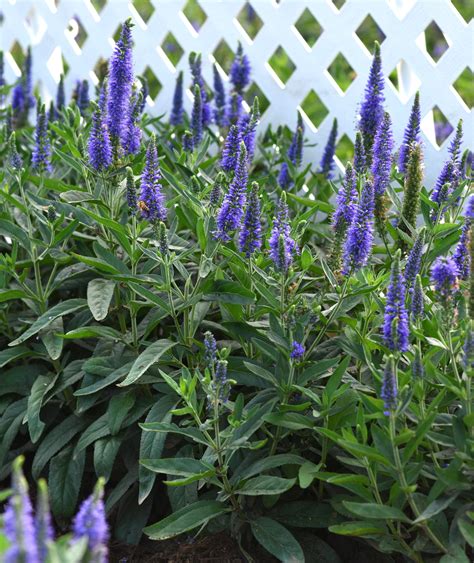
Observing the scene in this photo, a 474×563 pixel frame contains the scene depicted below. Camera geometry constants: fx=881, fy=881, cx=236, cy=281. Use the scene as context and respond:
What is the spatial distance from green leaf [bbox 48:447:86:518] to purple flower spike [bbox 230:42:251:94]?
2579 millimetres

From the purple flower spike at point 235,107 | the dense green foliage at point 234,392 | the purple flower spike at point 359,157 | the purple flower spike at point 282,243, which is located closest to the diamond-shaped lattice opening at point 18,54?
the purple flower spike at point 235,107

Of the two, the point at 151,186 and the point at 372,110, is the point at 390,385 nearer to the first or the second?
the point at 151,186

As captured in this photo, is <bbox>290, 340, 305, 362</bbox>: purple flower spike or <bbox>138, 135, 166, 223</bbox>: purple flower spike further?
<bbox>138, 135, 166, 223</bbox>: purple flower spike

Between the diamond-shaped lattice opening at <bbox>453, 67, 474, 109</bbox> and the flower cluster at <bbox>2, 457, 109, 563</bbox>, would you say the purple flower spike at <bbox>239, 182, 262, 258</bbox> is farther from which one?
the diamond-shaped lattice opening at <bbox>453, 67, 474, 109</bbox>

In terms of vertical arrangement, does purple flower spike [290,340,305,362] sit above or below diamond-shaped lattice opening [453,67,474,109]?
below

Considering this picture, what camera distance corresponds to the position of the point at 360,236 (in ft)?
9.36

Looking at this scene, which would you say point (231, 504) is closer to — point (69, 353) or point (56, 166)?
point (69, 353)

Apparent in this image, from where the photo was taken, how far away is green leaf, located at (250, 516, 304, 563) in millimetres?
2789

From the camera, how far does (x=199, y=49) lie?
19.2ft

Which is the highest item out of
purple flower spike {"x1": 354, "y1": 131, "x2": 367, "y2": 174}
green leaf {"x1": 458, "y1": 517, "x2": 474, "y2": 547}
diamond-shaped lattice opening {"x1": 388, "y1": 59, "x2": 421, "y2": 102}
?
diamond-shaped lattice opening {"x1": 388, "y1": 59, "x2": 421, "y2": 102}

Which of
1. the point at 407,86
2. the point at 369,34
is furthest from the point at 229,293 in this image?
the point at 369,34

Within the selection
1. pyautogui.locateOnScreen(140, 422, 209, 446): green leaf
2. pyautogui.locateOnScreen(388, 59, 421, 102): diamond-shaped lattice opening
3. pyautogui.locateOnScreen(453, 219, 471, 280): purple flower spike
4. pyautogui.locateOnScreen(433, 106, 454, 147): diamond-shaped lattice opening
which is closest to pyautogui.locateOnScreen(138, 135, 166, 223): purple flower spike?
pyautogui.locateOnScreen(140, 422, 209, 446): green leaf

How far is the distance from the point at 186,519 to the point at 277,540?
304 millimetres

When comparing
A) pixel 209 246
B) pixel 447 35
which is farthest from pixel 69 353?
pixel 447 35
